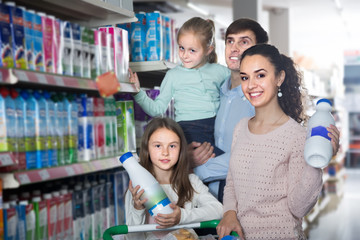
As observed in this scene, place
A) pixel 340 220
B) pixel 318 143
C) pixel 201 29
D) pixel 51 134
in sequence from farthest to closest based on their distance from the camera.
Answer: pixel 340 220 → pixel 201 29 → pixel 51 134 → pixel 318 143

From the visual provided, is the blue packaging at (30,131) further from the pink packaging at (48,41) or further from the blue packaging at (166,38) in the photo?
the blue packaging at (166,38)

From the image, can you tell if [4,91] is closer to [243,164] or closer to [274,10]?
[243,164]

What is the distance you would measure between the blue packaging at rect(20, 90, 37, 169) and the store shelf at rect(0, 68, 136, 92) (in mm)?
86

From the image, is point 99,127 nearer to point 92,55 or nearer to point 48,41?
point 92,55

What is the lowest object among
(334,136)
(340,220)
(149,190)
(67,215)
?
(340,220)

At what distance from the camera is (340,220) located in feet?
21.4

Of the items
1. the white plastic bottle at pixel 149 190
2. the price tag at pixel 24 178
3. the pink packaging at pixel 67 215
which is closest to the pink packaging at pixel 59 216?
the pink packaging at pixel 67 215

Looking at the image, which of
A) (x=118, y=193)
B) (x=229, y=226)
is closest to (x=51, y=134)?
(x=118, y=193)

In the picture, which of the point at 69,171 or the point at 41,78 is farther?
the point at 69,171

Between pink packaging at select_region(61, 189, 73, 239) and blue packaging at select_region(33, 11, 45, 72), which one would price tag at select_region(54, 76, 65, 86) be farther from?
pink packaging at select_region(61, 189, 73, 239)

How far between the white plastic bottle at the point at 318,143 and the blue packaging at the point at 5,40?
117 cm

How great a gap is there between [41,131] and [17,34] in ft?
1.42

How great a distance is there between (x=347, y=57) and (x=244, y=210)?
1411 cm

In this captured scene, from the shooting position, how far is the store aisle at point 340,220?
559 cm
